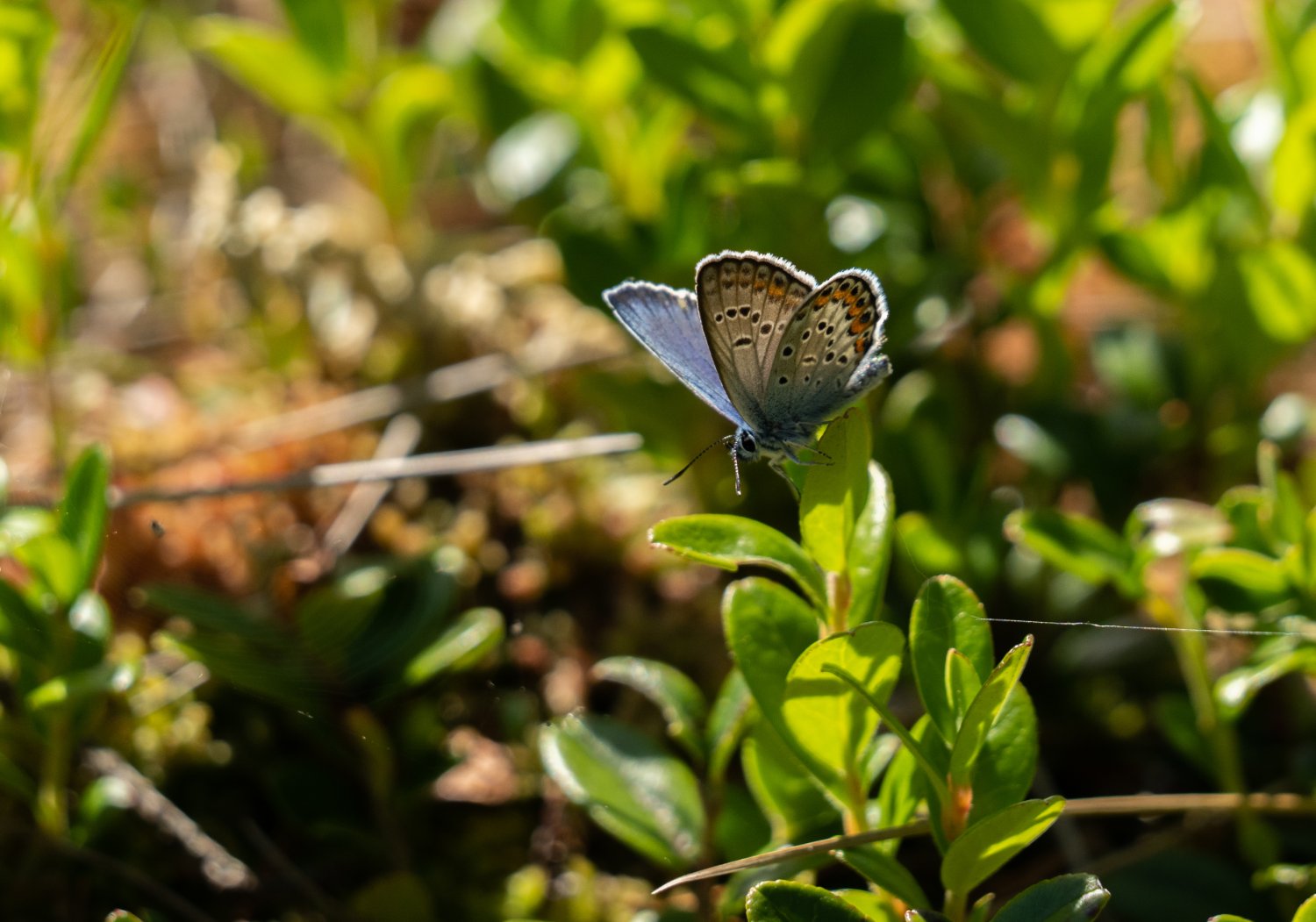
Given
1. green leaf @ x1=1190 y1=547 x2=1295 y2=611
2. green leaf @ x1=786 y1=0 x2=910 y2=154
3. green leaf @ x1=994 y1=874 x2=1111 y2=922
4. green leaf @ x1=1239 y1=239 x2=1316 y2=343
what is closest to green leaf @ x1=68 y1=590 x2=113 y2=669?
green leaf @ x1=994 y1=874 x2=1111 y2=922

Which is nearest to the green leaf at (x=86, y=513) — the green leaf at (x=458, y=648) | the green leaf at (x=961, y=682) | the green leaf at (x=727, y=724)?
the green leaf at (x=458, y=648)

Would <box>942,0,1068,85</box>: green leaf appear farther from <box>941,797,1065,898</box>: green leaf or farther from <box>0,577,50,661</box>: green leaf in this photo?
<box>0,577,50,661</box>: green leaf

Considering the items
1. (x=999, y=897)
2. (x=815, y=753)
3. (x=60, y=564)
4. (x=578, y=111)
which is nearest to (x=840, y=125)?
(x=578, y=111)

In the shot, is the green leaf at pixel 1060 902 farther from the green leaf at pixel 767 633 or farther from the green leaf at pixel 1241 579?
the green leaf at pixel 1241 579

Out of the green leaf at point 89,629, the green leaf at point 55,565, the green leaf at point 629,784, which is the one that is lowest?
the green leaf at point 89,629

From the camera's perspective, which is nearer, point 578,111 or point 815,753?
point 815,753

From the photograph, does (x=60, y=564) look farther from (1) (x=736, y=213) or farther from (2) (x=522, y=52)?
(2) (x=522, y=52)
